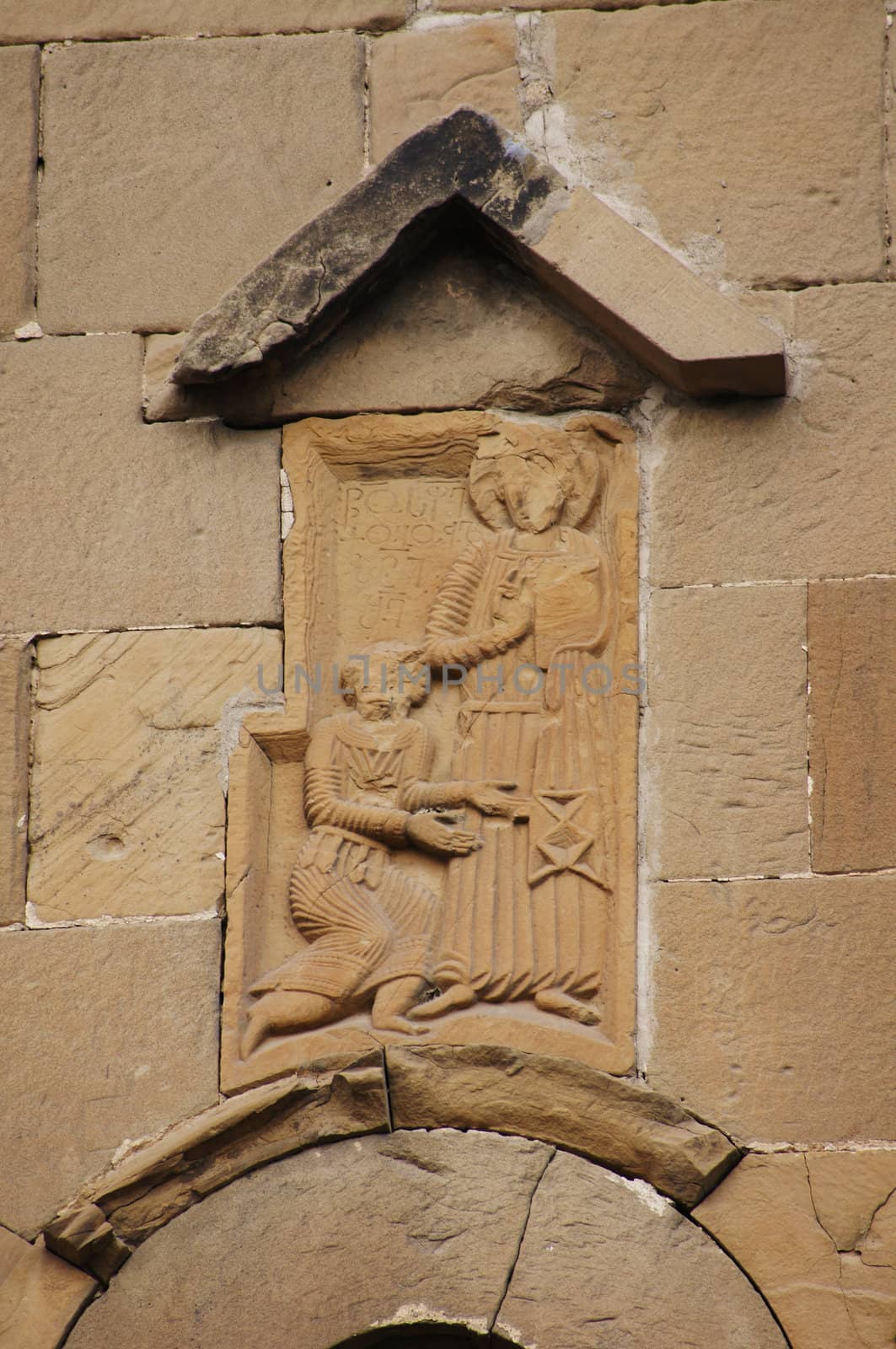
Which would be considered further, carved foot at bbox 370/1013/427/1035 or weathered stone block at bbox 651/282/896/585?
weathered stone block at bbox 651/282/896/585

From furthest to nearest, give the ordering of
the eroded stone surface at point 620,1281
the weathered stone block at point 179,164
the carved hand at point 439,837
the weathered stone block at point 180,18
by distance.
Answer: the weathered stone block at point 180,18, the weathered stone block at point 179,164, the carved hand at point 439,837, the eroded stone surface at point 620,1281

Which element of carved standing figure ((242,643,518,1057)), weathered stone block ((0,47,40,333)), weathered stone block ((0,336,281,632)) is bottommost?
carved standing figure ((242,643,518,1057))

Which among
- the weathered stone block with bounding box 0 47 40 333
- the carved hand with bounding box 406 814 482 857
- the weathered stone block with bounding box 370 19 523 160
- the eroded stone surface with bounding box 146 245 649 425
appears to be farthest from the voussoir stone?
the weathered stone block with bounding box 370 19 523 160

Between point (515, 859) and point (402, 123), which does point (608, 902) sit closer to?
point (515, 859)

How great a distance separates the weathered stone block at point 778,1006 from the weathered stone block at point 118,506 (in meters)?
1.39

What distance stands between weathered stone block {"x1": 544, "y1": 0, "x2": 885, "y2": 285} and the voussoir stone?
7.09 ft

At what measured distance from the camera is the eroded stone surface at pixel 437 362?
5312mm

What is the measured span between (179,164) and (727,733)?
2218 millimetres

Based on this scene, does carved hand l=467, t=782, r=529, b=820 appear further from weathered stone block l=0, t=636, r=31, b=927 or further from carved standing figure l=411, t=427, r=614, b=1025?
weathered stone block l=0, t=636, r=31, b=927

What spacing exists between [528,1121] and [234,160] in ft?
8.99

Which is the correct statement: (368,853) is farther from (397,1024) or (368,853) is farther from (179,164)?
(179,164)

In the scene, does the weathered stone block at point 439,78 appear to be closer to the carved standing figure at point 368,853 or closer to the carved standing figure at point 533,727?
the carved standing figure at point 533,727

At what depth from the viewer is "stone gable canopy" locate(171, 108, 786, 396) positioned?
5.20 m

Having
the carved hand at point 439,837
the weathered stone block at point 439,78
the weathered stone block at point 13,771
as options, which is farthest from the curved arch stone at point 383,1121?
the weathered stone block at point 439,78
